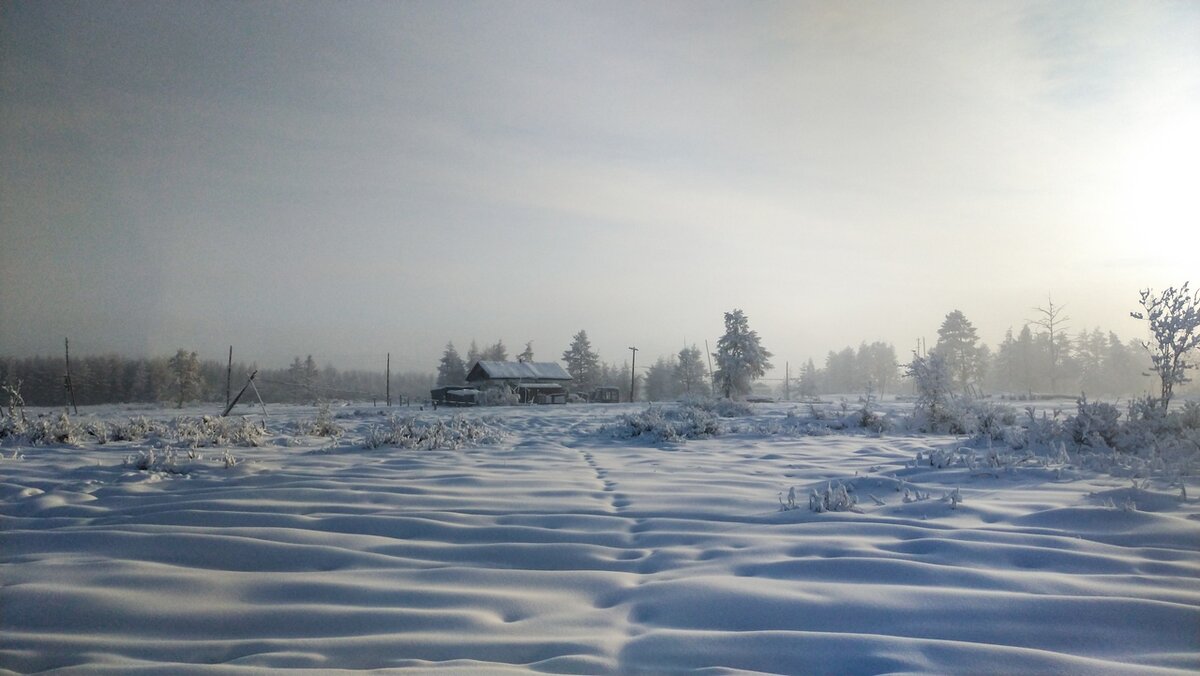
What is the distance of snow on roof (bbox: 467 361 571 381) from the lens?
4300 centimetres

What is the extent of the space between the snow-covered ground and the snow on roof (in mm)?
36970

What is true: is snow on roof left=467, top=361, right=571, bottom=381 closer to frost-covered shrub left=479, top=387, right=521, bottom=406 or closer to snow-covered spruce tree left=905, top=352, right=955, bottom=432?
frost-covered shrub left=479, top=387, right=521, bottom=406

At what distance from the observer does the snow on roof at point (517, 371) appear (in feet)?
141

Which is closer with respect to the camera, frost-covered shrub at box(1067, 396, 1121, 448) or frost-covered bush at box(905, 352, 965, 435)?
frost-covered shrub at box(1067, 396, 1121, 448)

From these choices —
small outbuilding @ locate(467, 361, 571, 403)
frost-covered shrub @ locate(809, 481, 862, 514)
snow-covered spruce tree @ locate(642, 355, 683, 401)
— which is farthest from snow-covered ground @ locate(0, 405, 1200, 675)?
snow-covered spruce tree @ locate(642, 355, 683, 401)

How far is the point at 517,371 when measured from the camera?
144ft

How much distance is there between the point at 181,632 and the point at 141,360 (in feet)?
249

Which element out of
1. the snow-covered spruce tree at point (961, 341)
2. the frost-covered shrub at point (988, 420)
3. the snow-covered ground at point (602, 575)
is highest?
the snow-covered spruce tree at point (961, 341)

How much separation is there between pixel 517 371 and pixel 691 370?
25.3 meters

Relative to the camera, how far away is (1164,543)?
3414mm

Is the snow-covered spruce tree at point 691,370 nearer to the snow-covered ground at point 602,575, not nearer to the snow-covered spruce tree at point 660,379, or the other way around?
the snow-covered spruce tree at point 660,379

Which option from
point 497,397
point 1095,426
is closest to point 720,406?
point 1095,426

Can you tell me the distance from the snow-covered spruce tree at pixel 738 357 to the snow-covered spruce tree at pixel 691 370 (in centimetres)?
1742

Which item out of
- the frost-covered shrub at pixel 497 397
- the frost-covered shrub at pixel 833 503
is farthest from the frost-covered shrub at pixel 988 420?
the frost-covered shrub at pixel 497 397
